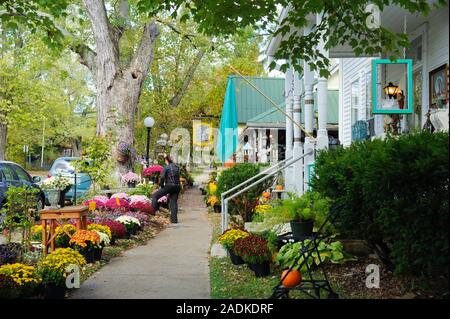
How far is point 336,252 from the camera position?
7078 mm

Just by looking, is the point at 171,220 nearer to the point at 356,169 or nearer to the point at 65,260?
the point at 65,260

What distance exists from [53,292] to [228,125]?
10.4 m

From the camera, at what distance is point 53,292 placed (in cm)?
643

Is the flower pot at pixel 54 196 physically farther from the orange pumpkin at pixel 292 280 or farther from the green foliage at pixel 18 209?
the orange pumpkin at pixel 292 280

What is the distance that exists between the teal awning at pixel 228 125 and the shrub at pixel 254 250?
28.5 feet

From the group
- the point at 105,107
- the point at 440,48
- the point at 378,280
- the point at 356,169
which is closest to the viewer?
the point at 356,169

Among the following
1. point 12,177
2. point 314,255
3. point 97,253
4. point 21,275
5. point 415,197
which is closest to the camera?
point 415,197

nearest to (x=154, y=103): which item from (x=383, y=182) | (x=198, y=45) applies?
(x=198, y=45)

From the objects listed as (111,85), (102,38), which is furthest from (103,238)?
(102,38)

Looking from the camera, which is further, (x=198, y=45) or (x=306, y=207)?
(x=198, y=45)

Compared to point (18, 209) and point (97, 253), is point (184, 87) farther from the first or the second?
point (18, 209)

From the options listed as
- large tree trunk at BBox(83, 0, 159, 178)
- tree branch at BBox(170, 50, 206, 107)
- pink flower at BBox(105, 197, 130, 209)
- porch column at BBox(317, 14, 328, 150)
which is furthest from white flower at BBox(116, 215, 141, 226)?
tree branch at BBox(170, 50, 206, 107)

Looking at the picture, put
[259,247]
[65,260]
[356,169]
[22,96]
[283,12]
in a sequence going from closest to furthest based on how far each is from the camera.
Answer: [356,169] → [65,260] → [259,247] → [283,12] → [22,96]

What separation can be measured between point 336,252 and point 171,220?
8.86 metres
